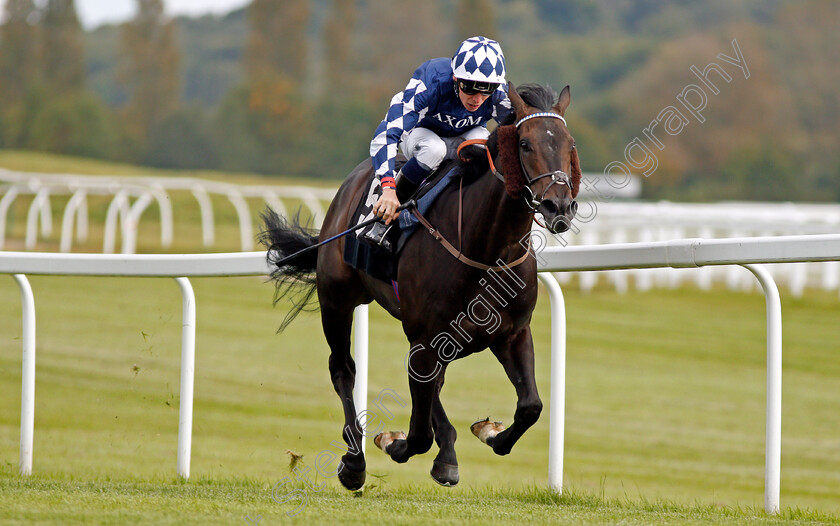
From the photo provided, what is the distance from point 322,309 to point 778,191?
44553 millimetres

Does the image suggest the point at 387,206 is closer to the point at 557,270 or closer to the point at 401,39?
the point at 557,270

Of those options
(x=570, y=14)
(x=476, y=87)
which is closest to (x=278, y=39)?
(x=570, y=14)

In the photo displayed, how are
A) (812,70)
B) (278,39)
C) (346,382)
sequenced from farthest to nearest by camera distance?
(278,39) → (812,70) → (346,382)

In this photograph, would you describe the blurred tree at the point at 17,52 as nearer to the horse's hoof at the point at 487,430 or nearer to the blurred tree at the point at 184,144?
the blurred tree at the point at 184,144

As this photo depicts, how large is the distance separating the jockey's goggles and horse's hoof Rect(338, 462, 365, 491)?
153 cm

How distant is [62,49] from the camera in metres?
61.9

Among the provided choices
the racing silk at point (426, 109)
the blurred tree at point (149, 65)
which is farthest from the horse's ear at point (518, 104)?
the blurred tree at point (149, 65)

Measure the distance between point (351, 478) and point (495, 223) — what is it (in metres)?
1.28

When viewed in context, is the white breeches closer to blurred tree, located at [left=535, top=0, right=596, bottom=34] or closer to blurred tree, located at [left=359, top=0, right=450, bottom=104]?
blurred tree, located at [left=359, top=0, right=450, bottom=104]

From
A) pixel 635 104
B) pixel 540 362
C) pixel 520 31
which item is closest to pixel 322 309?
pixel 540 362

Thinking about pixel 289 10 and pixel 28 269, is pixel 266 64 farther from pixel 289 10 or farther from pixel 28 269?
pixel 28 269

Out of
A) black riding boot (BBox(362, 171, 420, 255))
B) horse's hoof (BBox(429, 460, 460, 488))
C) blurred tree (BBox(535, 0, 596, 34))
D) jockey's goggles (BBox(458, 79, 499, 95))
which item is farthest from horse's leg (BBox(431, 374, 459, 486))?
blurred tree (BBox(535, 0, 596, 34))

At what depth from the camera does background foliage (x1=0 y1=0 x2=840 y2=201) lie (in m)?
53.7

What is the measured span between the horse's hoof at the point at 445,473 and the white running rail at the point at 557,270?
0.46 meters
